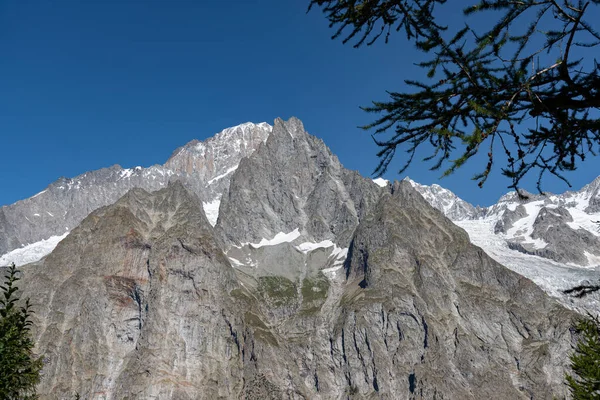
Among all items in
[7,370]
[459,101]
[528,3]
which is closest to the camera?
[528,3]

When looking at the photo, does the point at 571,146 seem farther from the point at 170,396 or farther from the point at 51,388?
the point at 51,388

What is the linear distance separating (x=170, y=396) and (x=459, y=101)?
8345 inches

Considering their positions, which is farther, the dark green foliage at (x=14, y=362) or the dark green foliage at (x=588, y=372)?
the dark green foliage at (x=588, y=372)

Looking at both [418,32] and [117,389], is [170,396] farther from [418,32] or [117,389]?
[418,32]

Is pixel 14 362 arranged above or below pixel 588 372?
above

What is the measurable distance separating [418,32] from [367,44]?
1415 mm

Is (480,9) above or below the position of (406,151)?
above

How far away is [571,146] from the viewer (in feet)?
32.7

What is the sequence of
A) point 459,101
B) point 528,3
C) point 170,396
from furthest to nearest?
1. point 170,396
2. point 459,101
3. point 528,3

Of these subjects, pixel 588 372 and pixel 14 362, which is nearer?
pixel 14 362

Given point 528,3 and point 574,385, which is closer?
point 528,3

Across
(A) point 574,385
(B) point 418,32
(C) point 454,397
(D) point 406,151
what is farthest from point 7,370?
(C) point 454,397

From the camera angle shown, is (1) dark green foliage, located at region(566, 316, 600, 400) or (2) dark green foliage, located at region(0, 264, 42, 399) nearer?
(2) dark green foliage, located at region(0, 264, 42, 399)

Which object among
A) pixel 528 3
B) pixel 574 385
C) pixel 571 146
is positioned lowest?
pixel 574 385
